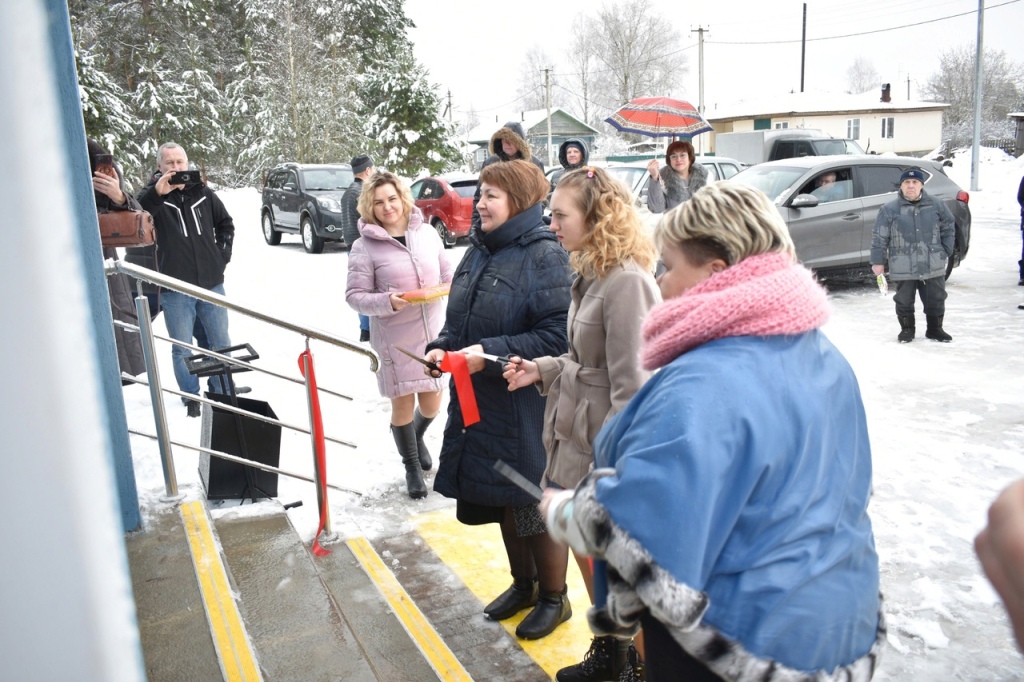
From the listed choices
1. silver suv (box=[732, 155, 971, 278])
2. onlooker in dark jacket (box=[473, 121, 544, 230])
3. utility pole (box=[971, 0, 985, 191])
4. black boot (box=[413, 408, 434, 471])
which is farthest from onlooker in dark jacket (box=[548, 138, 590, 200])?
utility pole (box=[971, 0, 985, 191])

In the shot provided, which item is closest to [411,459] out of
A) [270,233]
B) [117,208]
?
[117,208]

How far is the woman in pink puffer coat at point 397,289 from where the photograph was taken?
15.8 feet

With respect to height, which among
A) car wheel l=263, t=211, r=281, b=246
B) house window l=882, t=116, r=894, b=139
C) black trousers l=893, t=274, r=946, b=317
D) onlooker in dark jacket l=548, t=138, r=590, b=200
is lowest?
black trousers l=893, t=274, r=946, b=317

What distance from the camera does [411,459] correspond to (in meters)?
4.94

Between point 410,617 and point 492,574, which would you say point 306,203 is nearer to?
point 492,574

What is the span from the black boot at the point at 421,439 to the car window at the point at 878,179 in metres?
8.04

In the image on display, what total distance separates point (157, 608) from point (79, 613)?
9.07 ft

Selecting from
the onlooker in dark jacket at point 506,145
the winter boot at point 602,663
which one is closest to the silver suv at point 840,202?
the onlooker in dark jacket at point 506,145

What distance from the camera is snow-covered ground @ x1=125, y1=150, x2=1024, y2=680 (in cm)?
341

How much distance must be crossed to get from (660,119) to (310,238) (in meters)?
7.11

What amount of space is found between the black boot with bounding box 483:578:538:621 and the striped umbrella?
11.0m

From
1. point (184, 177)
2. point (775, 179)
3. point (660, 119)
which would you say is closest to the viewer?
point (184, 177)

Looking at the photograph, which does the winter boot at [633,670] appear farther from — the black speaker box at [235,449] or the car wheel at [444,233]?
the car wheel at [444,233]

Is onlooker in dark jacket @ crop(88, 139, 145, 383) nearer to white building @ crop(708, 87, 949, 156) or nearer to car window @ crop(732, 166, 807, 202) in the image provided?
car window @ crop(732, 166, 807, 202)
